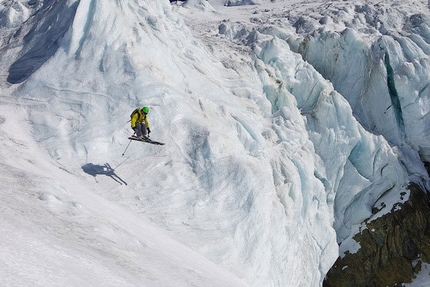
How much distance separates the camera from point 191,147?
13.1m

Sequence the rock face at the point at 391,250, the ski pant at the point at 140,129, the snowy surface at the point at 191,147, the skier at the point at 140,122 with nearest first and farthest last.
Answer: the snowy surface at the point at 191,147, the skier at the point at 140,122, the ski pant at the point at 140,129, the rock face at the point at 391,250

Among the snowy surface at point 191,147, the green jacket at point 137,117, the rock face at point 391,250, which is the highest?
the green jacket at point 137,117

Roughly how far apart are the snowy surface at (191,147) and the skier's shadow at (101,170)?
4cm

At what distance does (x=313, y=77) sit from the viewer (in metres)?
20.7

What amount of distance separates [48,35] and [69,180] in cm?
690

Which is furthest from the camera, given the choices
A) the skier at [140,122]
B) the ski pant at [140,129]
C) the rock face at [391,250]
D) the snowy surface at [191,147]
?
the rock face at [391,250]

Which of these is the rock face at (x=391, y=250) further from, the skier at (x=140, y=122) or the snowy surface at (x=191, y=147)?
the skier at (x=140, y=122)

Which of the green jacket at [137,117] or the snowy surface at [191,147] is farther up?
the green jacket at [137,117]

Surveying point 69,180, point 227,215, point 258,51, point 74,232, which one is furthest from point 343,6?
point 74,232

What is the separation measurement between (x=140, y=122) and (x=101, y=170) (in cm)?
170

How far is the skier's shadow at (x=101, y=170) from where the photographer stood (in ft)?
38.0

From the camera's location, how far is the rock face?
59.5 feet

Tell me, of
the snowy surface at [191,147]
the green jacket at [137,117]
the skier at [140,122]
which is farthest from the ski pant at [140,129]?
the snowy surface at [191,147]

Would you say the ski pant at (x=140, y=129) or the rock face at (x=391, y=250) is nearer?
the ski pant at (x=140, y=129)
